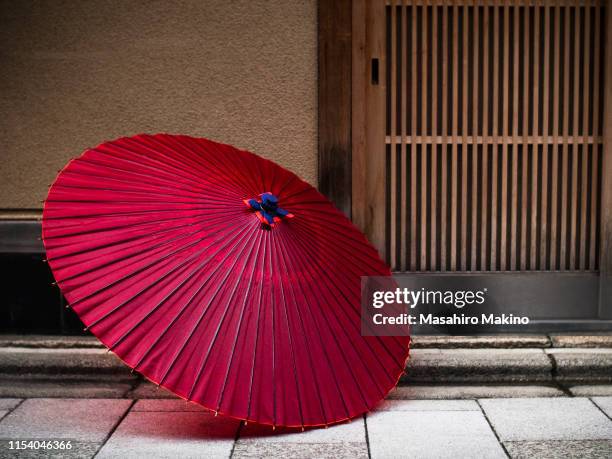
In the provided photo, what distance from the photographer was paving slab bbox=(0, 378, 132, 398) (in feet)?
12.9

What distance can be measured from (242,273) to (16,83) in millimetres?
2532

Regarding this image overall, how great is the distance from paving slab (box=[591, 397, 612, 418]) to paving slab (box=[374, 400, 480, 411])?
723mm

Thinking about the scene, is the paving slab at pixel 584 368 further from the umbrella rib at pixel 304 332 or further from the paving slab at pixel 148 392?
the paving slab at pixel 148 392

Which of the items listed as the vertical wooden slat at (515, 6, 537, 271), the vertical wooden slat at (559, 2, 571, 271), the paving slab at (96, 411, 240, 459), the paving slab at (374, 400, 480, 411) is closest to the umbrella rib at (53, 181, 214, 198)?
the paving slab at (96, 411, 240, 459)

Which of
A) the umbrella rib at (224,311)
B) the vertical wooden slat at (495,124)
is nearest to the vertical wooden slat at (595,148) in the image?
the vertical wooden slat at (495,124)

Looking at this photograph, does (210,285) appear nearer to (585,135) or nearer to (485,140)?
(485,140)

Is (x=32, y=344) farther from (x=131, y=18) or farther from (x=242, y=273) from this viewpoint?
(x=131, y=18)

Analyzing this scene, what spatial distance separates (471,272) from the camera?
4.61 m

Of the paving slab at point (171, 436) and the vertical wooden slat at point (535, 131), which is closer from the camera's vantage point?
the paving slab at point (171, 436)

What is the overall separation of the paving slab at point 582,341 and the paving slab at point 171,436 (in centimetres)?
237

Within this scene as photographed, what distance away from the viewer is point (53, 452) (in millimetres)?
3115

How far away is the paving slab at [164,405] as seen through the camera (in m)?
3.70

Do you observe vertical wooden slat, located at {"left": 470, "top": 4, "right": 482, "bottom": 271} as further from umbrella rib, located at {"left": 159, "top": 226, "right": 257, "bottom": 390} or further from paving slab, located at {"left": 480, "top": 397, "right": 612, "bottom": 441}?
umbrella rib, located at {"left": 159, "top": 226, "right": 257, "bottom": 390}

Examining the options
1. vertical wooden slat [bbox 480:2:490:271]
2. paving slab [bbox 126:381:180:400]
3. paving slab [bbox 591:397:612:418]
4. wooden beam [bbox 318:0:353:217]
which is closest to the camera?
paving slab [bbox 591:397:612:418]
